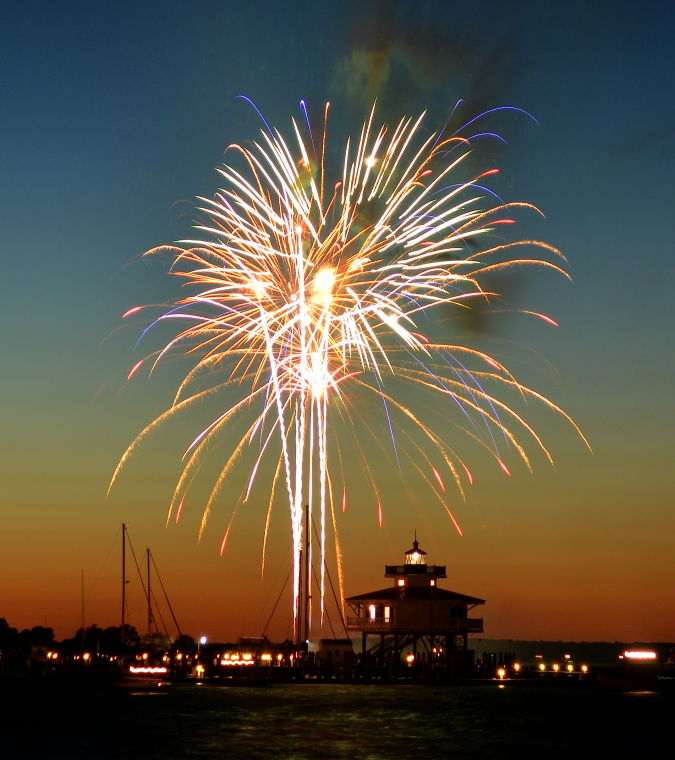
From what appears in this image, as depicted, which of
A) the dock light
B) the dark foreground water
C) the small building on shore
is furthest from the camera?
the dock light


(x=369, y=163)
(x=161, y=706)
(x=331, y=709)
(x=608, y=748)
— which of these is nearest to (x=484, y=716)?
(x=331, y=709)

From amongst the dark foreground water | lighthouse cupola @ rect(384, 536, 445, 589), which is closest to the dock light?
the dark foreground water

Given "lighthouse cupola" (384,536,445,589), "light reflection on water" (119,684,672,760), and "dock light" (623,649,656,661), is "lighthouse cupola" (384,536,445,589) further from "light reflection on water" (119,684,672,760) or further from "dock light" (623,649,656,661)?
"dock light" (623,649,656,661)

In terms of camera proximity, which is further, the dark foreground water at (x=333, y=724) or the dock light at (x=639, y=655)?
the dock light at (x=639, y=655)

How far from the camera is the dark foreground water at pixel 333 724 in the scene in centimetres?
5122

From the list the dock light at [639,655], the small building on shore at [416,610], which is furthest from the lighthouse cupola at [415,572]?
the dock light at [639,655]

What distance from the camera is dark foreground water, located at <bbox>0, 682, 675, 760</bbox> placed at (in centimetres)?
5122

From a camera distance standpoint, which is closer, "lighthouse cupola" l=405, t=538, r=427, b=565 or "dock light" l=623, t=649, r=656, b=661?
"lighthouse cupola" l=405, t=538, r=427, b=565

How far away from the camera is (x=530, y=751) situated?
52156 mm

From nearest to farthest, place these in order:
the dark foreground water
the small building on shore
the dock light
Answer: the dark foreground water < the small building on shore < the dock light

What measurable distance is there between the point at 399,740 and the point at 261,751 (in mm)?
7582

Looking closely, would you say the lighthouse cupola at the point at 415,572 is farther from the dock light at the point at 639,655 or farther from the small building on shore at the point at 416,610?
the dock light at the point at 639,655

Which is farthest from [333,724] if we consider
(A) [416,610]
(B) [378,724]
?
(A) [416,610]

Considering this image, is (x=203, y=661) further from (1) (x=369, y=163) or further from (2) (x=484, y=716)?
(1) (x=369, y=163)
